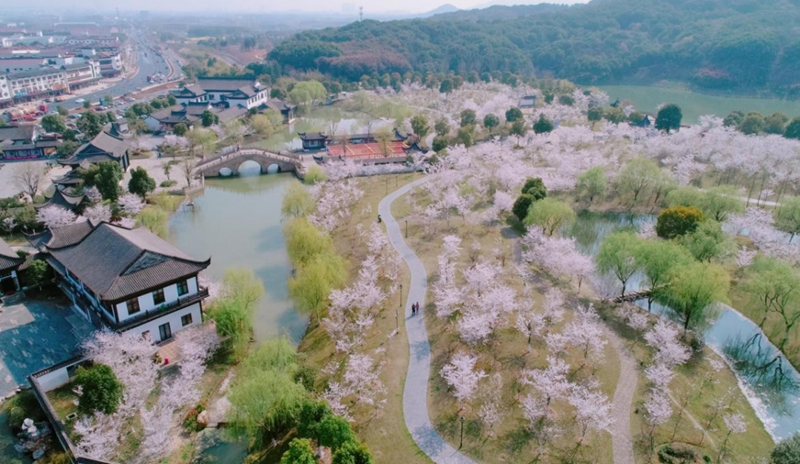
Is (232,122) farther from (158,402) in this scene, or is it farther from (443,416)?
(443,416)

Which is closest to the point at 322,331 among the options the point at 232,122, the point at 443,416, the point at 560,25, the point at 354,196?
the point at 443,416

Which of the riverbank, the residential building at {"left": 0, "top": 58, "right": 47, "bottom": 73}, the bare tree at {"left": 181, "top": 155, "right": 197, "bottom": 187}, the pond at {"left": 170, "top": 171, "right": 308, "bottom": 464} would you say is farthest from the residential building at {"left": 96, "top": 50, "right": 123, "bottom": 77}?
the riverbank

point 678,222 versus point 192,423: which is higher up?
point 678,222

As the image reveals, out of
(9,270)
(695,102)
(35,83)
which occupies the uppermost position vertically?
(35,83)

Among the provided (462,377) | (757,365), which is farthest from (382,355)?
(757,365)

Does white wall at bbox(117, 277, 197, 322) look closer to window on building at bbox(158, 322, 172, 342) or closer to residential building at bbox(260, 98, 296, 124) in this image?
window on building at bbox(158, 322, 172, 342)

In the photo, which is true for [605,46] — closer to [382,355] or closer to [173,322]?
[382,355]
